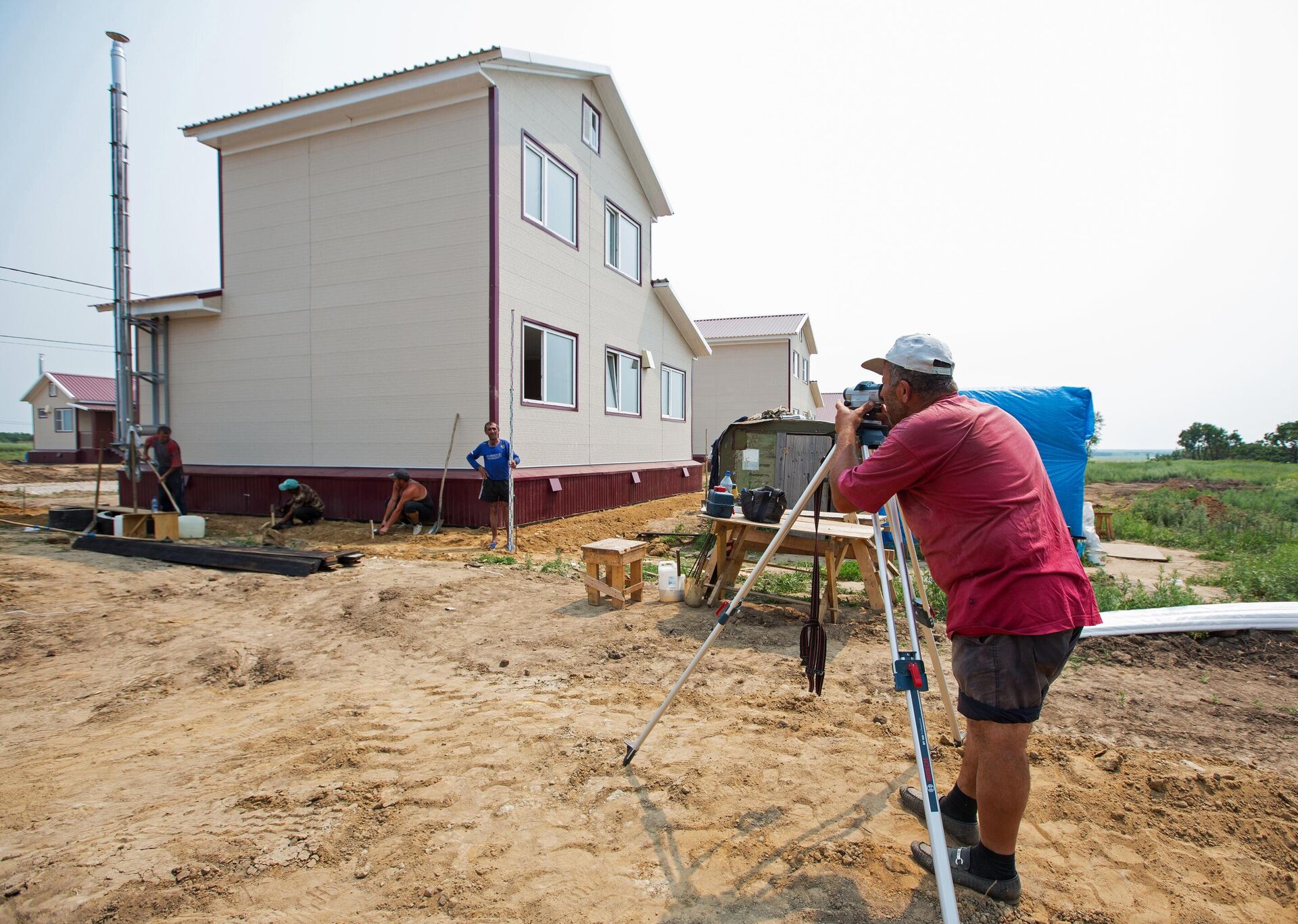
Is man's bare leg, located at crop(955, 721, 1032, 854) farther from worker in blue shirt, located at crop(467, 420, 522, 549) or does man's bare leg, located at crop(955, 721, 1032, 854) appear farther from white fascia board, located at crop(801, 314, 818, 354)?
white fascia board, located at crop(801, 314, 818, 354)

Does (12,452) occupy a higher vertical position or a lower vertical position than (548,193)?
lower

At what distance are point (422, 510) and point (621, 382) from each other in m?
6.02

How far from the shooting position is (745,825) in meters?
2.91

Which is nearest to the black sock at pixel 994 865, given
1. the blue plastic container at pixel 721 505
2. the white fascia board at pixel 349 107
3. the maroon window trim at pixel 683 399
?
the blue plastic container at pixel 721 505

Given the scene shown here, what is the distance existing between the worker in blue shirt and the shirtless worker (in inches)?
44.3

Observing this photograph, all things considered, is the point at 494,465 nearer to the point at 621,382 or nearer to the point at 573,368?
the point at 573,368

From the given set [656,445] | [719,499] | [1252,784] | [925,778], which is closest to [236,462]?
[656,445]

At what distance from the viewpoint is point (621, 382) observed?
1525 cm

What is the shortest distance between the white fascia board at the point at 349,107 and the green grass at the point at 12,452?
3690cm

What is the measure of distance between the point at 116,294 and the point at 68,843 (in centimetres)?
1368

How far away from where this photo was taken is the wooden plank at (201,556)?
7734 mm

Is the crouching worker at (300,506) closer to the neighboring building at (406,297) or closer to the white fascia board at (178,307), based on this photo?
the neighboring building at (406,297)

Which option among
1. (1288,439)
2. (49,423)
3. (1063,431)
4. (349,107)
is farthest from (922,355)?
(1288,439)

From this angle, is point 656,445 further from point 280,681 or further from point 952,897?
point 952,897
